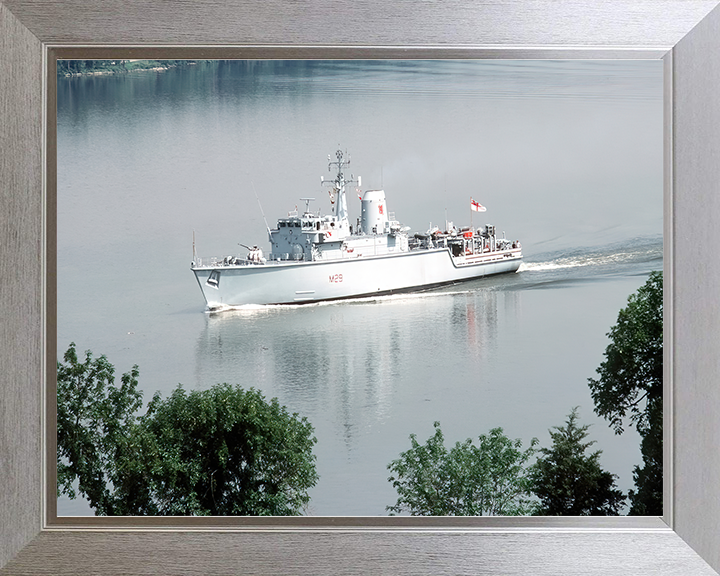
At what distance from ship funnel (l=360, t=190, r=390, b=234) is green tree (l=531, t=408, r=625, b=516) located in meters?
0.82

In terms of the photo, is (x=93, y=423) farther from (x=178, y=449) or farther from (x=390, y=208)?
(x=390, y=208)

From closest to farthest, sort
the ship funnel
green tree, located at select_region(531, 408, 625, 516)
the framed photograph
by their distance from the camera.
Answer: the framed photograph → green tree, located at select_region(531, 408, 625, 516) → the ship funnel

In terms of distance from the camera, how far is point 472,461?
90.8 inches

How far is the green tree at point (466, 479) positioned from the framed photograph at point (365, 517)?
9 cm

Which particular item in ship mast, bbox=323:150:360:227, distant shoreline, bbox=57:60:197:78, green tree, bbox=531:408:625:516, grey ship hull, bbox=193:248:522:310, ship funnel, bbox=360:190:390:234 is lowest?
green tree, bbox=531:408:625:516

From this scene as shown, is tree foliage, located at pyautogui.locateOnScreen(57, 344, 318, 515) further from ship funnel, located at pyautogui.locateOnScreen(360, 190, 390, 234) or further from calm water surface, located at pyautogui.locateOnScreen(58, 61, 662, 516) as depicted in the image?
ship funnel, located at pyautogui.locateOnScreen(360, 190, 390, 234)

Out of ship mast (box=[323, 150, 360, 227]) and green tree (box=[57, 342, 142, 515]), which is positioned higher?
ship mast (box=[323, 150, 360, 227])

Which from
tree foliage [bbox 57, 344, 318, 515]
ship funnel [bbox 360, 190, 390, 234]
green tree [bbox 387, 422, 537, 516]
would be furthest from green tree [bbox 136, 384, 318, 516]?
ship funnel [bbox 360, 190, 390, 234]

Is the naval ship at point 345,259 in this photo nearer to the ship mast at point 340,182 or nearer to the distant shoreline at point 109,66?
the ship mast at point 340,182

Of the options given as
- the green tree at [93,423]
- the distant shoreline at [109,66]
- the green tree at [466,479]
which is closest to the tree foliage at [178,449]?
the green tree at [93,423]

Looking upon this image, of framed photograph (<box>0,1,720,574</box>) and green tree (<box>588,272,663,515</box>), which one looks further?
green tree (<box>588,272,663,515</box>)

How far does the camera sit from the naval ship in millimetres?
2396

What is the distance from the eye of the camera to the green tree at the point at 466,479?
2.29 metres

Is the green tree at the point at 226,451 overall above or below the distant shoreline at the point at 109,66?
below
